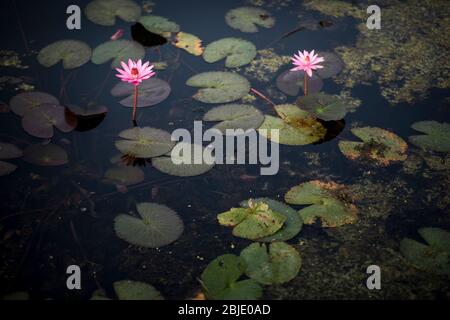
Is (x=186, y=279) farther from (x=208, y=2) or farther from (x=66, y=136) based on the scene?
(x=208, y=2)

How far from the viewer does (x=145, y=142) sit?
245 cm

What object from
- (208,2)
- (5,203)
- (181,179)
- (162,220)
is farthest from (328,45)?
(5,203)

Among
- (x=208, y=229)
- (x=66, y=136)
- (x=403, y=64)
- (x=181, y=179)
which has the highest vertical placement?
(x=403, y=64)

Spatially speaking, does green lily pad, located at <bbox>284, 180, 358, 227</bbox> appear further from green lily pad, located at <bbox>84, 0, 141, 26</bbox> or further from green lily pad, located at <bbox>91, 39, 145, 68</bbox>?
green lily pad, located at <bbox>84, 0, 141, 26</bbox>

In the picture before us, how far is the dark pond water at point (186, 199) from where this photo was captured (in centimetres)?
194

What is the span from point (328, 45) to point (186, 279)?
209 cm

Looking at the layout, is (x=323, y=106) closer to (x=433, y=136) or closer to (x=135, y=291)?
(x=433, y=136)

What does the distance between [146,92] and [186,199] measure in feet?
2.81

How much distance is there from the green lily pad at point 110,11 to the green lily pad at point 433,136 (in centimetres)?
215

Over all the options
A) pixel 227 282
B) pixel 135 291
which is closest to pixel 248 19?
pixel 227 282

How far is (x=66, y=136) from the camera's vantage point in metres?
2.53

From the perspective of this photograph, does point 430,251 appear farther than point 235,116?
No

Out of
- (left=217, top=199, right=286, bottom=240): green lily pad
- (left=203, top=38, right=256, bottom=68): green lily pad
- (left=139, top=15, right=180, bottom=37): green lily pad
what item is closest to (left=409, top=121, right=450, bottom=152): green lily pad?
(left=217, top=199, right=286, bottom=240): green lily pad

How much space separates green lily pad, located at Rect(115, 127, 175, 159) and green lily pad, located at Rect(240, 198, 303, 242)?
22.2 inches
